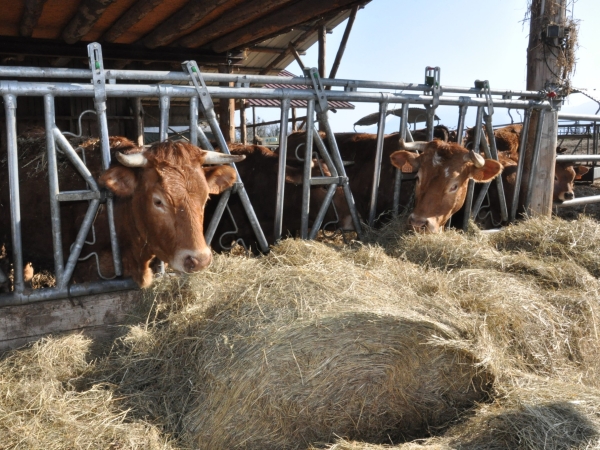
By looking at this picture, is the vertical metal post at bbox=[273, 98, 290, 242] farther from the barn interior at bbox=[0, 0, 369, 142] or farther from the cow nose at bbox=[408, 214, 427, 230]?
the barn interior at bbox=[0, 0, 369, 142]

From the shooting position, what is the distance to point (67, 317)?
407 cm

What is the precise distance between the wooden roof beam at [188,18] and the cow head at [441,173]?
9.46 feet

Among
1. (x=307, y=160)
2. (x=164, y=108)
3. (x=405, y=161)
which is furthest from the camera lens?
(x=405, y=161)

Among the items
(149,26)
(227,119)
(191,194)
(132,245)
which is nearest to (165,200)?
(191,194)

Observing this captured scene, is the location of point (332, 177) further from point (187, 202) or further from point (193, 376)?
point (193, 376)

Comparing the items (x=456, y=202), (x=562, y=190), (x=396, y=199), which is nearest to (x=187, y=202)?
(x=396, y=199)

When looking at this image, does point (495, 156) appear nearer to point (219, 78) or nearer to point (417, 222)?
point (417, 222)

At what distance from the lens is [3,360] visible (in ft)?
12.0

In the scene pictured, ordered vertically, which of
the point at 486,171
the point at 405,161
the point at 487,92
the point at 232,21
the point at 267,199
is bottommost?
the point at 267,199

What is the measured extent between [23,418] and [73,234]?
2.21m

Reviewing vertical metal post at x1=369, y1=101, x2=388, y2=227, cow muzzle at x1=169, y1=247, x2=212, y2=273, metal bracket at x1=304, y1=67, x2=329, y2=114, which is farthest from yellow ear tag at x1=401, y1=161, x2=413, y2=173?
cow muzzle at x1=169, y1=247, x2=212, y2=273

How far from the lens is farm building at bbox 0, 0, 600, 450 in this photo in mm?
3000

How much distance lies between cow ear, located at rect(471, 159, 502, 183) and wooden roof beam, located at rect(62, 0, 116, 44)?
454 cm

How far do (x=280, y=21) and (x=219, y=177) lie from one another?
3.86 m
